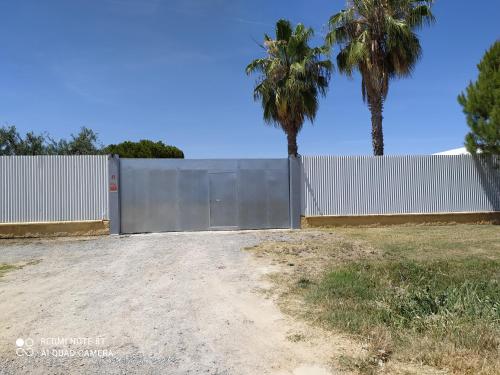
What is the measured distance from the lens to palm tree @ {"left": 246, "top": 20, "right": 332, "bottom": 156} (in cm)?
1862

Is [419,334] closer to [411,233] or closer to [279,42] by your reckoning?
[411,233]

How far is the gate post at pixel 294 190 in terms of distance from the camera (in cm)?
1515

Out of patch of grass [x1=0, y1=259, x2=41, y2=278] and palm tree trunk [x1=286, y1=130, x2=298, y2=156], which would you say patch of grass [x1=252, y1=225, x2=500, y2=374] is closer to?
patch of grass [x1=0, y1=259, x2=41, y2=278]

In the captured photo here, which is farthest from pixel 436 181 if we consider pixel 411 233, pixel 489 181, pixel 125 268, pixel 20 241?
pixel 20 241

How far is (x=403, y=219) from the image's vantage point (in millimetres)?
15547

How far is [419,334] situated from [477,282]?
2643mm

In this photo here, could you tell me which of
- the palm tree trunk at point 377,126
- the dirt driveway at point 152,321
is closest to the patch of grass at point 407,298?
the dirt driveway at point 152,321

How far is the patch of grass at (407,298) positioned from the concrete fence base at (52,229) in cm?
638

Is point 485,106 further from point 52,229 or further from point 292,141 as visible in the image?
point 52,229

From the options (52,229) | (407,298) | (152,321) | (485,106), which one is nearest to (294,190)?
(485,106)

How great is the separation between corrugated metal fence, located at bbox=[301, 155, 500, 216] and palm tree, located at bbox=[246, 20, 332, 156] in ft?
14.7

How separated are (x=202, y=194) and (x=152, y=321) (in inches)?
375

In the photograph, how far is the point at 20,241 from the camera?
13383 mm

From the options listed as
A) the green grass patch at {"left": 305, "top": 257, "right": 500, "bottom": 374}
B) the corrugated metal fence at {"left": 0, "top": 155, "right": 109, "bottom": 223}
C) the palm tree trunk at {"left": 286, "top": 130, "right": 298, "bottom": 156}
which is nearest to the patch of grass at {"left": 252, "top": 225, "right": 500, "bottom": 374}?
the green grass patch at {"left": 305, "top": 257, "right": 500, "bottom": 374}
